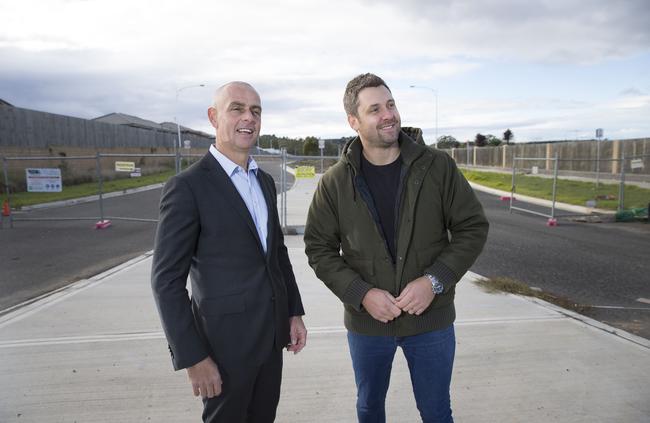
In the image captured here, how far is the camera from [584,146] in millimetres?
30859

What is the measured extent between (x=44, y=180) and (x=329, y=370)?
39.6 ft

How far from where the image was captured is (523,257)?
8062 millimetres

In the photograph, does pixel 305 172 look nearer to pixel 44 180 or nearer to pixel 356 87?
pixel 44 180

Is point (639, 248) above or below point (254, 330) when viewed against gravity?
below

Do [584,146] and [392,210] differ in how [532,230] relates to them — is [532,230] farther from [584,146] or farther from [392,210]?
[584,146]

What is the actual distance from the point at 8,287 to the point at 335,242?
19.4ft

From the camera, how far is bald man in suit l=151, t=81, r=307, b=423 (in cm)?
187

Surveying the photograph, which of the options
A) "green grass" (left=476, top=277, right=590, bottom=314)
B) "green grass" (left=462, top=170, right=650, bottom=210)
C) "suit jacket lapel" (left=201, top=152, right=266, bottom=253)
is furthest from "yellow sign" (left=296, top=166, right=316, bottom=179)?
"green grass" (left=462, top=170, right=650, bottom=210)

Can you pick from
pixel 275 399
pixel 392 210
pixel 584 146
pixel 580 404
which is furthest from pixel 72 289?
pixel 584 146

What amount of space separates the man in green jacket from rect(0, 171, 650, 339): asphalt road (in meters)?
3.28

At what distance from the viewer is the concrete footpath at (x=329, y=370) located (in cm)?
292

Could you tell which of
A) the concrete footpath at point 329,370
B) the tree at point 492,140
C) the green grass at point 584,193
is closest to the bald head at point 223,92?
the concrete footpath at point 329,370

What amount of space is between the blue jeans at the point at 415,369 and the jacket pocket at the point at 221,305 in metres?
0.75

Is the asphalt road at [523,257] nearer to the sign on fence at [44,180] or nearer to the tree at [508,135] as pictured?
the sign on fence at [44,180]
